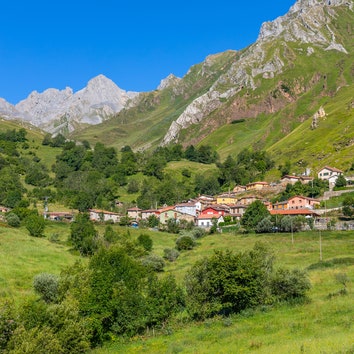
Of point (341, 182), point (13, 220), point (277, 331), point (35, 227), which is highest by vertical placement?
point (341, 182)

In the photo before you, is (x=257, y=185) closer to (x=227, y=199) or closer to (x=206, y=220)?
(x=227, y=199)

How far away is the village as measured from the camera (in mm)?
118100

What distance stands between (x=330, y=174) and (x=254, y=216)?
176 ft

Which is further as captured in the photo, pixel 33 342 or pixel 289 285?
pixel 289 285

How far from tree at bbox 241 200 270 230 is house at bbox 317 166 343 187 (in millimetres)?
42909

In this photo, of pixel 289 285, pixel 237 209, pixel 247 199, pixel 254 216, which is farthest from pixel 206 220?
pixel 289 285

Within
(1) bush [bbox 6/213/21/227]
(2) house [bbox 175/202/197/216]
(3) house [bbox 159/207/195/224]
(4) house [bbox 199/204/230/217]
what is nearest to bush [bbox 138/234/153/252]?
(1) bush [bbox 6/213/21/227]

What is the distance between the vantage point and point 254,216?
102188mm

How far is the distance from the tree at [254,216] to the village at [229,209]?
23.4 feet

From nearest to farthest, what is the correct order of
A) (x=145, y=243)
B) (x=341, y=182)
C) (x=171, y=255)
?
(x=171, y=255) < (x=145, y=243) < (x=341, y=182)

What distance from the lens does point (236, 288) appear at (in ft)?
129

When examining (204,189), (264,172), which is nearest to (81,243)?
(204,189)

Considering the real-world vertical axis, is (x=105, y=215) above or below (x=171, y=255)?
above

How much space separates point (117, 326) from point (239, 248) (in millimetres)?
42011
